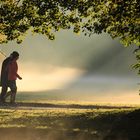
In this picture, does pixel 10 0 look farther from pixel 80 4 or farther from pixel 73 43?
pixel 73 43

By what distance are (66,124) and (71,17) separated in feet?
13.5

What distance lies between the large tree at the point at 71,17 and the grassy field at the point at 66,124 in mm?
2577

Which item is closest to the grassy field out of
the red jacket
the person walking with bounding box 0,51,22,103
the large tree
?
the person walking with bounding box 0,51,22,103

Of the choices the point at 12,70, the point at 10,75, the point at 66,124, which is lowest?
the point at 66,124

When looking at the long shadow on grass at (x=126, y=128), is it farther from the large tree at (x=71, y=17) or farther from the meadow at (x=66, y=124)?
the large tree at (x=71, y=17)

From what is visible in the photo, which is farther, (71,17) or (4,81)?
(4,81)

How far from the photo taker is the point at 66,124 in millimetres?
20562

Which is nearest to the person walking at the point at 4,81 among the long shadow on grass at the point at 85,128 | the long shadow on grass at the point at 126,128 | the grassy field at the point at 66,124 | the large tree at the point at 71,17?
the grassy field at the point at 66,124

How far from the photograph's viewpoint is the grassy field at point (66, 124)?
18.2 meters

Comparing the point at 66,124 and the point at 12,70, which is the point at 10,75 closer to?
the point at 12,70

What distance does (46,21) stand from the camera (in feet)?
75.0

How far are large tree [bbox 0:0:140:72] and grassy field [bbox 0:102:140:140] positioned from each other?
258cm

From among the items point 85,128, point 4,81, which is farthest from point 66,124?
point 4,81

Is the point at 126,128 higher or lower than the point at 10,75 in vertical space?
lower
